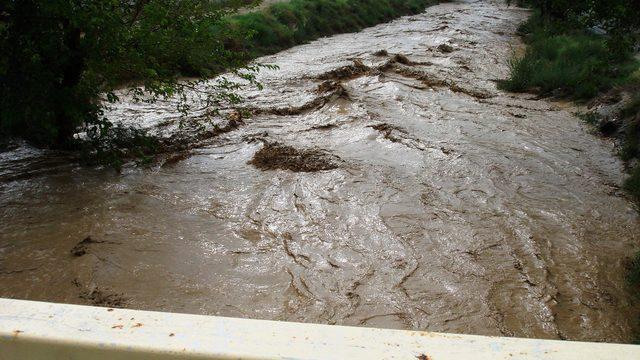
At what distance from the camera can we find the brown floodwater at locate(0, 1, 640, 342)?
3.66 meters

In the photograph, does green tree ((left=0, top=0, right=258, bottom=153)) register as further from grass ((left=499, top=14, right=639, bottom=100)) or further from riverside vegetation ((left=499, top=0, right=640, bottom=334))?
grass ((left=499, top=14, right=639, bottom=100))

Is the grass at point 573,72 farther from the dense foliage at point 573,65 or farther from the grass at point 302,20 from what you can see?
the grass at point 302,20

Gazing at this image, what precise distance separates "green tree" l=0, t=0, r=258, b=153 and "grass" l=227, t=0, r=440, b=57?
17.2 feet

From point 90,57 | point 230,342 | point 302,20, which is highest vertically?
point 90,57

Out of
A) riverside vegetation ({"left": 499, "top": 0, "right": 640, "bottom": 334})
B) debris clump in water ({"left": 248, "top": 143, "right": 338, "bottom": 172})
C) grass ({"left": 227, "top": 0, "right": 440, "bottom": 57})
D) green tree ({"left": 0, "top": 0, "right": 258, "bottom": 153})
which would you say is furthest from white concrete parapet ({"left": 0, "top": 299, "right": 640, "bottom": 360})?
grass ({"left": 227, "top": 0, "right": 440, "bottom": 57})

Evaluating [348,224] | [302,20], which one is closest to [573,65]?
[348,224]

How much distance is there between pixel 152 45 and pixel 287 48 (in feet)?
31.2

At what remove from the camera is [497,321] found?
11.6ft

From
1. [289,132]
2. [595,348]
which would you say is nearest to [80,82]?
[289,132]

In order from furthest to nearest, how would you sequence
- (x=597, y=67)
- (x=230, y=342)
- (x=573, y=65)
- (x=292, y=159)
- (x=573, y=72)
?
(x=573, y=65) < (x=573, y=72) < (x=597, y=67) < (x=292, y=159) < (x=230, y=342)

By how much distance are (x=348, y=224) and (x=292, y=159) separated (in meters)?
1.74

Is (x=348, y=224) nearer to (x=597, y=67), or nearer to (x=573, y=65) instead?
(x=597, y=67)

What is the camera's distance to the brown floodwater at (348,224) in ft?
12.0

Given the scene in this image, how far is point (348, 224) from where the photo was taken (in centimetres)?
475
